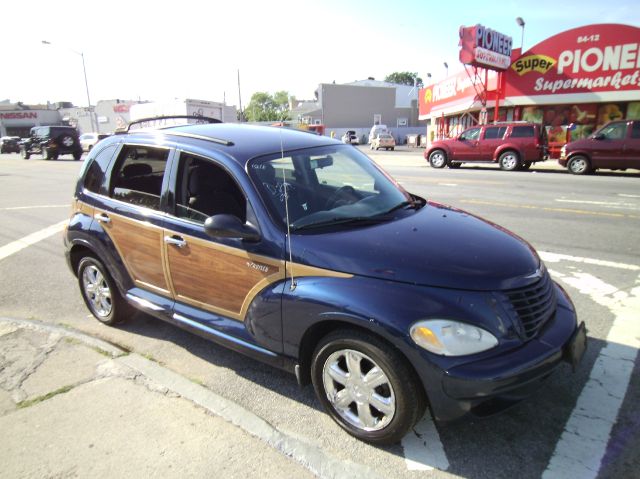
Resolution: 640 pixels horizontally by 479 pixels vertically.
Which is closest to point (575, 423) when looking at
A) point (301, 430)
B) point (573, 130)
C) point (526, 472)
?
point (526, 472)

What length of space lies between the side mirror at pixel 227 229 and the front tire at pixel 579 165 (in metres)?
16.6

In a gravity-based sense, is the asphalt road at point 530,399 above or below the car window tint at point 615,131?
below

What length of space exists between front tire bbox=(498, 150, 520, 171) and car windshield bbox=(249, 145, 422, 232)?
1581 centimetres

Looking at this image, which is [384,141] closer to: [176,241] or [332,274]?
[176,241]

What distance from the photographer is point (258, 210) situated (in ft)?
9.91

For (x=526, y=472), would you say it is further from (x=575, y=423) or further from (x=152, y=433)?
(x=152, y=433)

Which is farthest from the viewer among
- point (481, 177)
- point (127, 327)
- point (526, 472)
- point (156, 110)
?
point (156, 110)

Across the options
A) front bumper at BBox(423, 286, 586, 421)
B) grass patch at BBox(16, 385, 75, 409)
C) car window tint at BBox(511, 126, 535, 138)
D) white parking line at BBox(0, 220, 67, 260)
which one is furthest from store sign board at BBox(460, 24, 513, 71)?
grass patch at BBox(16, 385, 75, 409)

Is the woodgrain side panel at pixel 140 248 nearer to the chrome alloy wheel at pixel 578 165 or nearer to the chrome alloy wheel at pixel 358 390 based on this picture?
the chrome alloy wheel at pixel 358 390

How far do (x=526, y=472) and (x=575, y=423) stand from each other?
59 cm

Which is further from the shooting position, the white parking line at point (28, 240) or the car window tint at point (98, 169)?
the white parking line at point (28, 240)

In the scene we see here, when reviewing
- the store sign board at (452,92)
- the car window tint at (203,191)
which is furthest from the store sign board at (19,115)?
the car window tint at (203,191)

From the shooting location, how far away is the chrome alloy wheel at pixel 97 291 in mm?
4418

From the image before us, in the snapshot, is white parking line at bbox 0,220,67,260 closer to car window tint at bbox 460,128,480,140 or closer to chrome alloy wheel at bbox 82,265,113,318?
chrome alloy wheel at bbox 82,265,113,318
